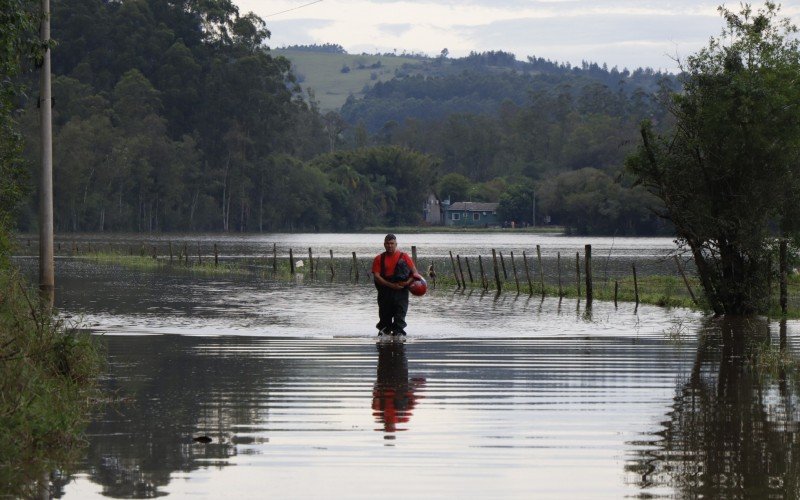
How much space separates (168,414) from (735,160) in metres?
17.0

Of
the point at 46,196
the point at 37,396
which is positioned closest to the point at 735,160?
the point at 46,196

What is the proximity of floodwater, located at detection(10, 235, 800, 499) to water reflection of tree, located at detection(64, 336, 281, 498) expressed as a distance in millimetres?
28

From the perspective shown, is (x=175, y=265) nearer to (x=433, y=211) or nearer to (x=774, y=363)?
(x=774, y=363)

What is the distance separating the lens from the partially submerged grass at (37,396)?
8.77 meters

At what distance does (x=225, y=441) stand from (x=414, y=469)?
1959 mm

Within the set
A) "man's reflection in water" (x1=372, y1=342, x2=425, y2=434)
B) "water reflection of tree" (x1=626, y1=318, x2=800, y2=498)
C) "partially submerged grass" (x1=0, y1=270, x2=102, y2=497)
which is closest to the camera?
"water reflection of tree" (x1=626, y1=318, x2=800, y2=498)

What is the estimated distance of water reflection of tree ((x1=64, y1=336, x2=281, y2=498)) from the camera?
8859 mm

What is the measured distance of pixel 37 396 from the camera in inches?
388

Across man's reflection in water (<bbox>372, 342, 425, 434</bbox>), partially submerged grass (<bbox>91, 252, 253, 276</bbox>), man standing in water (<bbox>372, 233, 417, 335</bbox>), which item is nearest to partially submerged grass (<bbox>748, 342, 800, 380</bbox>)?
man's reflection in water (<bbox>372, 342, 425, 434</bbox>)

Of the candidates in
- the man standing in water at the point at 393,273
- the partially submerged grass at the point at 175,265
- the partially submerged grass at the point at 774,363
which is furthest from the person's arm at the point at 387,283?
the partially submerged grass at the point at 175,265

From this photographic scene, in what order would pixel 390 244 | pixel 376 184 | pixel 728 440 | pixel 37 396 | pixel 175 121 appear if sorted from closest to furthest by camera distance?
pixel 37 396 → pixel 728 440 → pixel 390 244 → pixel 175 121 → pixel 376 184

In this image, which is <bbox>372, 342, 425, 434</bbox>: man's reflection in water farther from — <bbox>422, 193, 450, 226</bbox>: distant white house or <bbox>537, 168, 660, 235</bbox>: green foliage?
<bbox>422, 193, 450, 226</bbox>: distant white house

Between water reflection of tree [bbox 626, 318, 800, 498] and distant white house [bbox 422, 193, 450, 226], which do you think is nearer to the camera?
water reflection of tree [bbox 626, 318, 800, 498]

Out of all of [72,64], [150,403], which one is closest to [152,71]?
[72,64]
